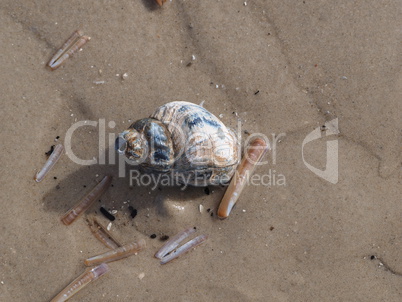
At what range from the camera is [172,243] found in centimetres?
564

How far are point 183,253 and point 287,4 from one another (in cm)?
393

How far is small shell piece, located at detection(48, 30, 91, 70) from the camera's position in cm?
577

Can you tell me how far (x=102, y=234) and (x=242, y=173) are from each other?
85.9 inches

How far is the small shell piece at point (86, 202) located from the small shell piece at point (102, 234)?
19 centimetres

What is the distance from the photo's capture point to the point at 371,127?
18.9 feet

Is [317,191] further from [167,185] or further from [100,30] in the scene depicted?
[100,30]

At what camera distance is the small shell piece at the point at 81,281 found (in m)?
5.41

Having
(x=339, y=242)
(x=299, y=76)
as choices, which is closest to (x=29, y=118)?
(x=299, y=76)

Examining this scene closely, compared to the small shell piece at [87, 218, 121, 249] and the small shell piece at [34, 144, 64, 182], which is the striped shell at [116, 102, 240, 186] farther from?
the small shell piece at [34, 144, 64, 182]

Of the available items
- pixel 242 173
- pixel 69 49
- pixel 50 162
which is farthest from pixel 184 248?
pixel 69 49

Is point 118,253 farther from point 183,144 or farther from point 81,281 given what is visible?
point 183,144

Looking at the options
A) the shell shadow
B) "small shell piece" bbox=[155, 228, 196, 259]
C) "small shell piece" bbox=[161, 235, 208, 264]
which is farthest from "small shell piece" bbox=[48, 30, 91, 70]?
"small shell piece" bbox=[161, 235, 208, 264]

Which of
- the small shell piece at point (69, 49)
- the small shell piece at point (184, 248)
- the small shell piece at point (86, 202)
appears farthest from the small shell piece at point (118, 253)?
Answer: the small shell piece at point (69, 49)

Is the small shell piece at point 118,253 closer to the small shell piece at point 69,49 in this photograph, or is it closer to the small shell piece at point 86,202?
the small shell piece at point 86,202
